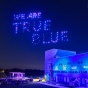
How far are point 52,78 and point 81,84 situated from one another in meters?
19.2

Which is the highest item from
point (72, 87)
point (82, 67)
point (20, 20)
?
point (20, 20)

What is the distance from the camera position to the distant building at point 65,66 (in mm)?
56062

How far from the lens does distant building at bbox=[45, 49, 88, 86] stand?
5606cm

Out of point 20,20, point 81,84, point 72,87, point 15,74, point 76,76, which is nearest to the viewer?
point 20,20

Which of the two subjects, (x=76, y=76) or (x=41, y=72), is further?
(x=41, y=72)

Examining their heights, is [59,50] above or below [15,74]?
above

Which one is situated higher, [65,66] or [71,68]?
[65,66]

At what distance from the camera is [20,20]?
25.1 m

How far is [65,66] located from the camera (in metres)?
65.3

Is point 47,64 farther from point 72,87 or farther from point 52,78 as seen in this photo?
point 72,87

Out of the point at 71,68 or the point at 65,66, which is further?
the point at 65,66

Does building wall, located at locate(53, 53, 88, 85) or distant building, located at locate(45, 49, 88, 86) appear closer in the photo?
building wall, located at locate(53, 53, 88, 85)

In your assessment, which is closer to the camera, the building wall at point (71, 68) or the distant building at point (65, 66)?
the building wall at point (71, 68)

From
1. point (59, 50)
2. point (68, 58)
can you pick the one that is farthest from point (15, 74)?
point (68, 58)
